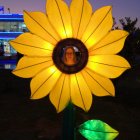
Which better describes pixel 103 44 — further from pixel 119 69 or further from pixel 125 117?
pixel 125 117

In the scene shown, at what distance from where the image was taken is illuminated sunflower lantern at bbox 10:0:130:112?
177 centimetres

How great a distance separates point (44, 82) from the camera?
70.7 inches

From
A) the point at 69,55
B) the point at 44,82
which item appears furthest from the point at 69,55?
the point at 44,82

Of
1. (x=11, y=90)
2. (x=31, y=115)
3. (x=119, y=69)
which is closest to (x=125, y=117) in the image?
(x=31, y=115)

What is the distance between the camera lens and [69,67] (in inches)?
70.4

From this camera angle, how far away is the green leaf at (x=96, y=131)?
1915 mm

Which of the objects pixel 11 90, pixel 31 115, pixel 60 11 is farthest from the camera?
pixel 11 90

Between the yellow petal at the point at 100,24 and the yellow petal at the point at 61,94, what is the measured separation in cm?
32

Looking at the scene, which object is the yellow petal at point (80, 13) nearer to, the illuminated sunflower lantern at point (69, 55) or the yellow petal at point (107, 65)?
the illuminated sunflower lantern at point (69, 55)

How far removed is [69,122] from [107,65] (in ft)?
1.52

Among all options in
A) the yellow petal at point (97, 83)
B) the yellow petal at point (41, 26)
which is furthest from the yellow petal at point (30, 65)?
the yellow petal at point (97, 83)

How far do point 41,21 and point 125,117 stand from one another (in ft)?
22.5

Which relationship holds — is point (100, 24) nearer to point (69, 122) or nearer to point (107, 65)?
point (107, 65)

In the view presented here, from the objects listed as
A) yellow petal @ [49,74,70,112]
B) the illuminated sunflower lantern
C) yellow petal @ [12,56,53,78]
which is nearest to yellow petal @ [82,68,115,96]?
the illuminated sunflower lantern
